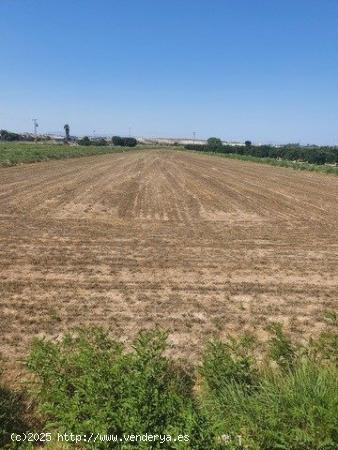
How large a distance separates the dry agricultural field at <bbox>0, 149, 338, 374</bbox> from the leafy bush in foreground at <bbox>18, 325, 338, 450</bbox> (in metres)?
1.44

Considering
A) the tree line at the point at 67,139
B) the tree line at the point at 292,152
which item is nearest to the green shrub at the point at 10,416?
the tree line at the point at 292,152

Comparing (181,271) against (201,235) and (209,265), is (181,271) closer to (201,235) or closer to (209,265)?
(209,265)

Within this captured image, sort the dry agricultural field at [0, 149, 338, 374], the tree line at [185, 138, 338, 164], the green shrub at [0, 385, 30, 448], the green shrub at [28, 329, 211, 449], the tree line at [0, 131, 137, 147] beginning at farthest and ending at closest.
Answer: the tree line at [0, 131, 137, 147], the tree line at [185, 138, 338, 164], the dry agricultural field at [0, 149, 338, 374], the green shrub at [0, 385, 30, 448], the green shrub at [28, 329, 211, 449]

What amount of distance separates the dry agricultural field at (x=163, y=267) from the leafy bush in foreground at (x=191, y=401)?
1435 millimetres

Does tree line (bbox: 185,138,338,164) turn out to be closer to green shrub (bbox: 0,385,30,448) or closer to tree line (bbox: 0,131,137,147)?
tree line (bbox: 0,131,137,147)

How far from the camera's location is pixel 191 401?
197 inches

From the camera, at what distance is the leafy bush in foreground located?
14.1ft

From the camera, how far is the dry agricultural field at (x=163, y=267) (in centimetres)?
814

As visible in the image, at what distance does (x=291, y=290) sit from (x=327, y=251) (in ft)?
13.9

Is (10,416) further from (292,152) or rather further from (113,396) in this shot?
(292,152)

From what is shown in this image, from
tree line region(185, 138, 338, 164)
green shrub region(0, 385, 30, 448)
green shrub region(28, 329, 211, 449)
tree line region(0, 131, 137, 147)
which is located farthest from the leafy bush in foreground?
tree line region(0, 131, 137, 147)

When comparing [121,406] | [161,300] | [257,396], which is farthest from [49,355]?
[161,300]

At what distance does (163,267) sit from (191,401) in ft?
21.2

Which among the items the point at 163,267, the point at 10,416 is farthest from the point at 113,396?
the point at 163,267
